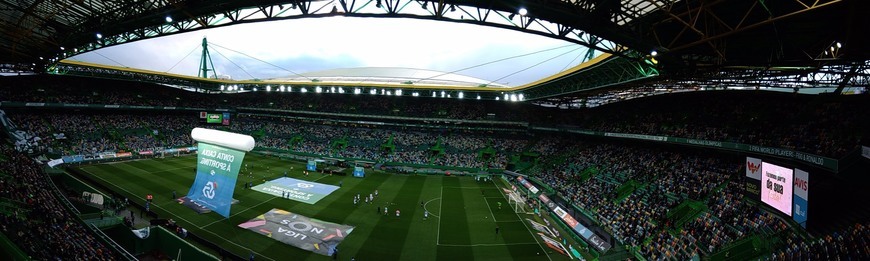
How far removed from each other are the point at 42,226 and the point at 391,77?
2244 inches

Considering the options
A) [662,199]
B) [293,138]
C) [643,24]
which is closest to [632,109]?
[662,199]

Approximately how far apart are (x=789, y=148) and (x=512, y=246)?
1625cm

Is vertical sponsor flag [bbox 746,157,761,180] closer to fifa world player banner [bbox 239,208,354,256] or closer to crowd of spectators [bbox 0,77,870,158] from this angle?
crowd of spectators [bbox 0,77,870,158]

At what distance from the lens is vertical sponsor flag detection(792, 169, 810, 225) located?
48.2ft

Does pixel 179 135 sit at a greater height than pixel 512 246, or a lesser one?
greater

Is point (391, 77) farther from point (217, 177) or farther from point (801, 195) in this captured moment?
point (801, 195)

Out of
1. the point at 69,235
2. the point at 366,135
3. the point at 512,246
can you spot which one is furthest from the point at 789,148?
the point at 366,135

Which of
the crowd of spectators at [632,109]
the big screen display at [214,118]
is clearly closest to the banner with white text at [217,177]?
the crowd of spectators at [632,109]

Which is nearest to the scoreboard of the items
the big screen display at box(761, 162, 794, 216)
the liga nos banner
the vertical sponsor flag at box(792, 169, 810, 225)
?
the liga nos banner

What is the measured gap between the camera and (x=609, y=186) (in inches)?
1246

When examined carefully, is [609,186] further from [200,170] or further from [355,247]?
[200,170]

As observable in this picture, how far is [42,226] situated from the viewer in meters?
15.5

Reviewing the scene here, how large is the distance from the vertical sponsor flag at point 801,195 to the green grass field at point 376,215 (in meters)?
11.4

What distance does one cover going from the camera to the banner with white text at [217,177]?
63.4 ft
